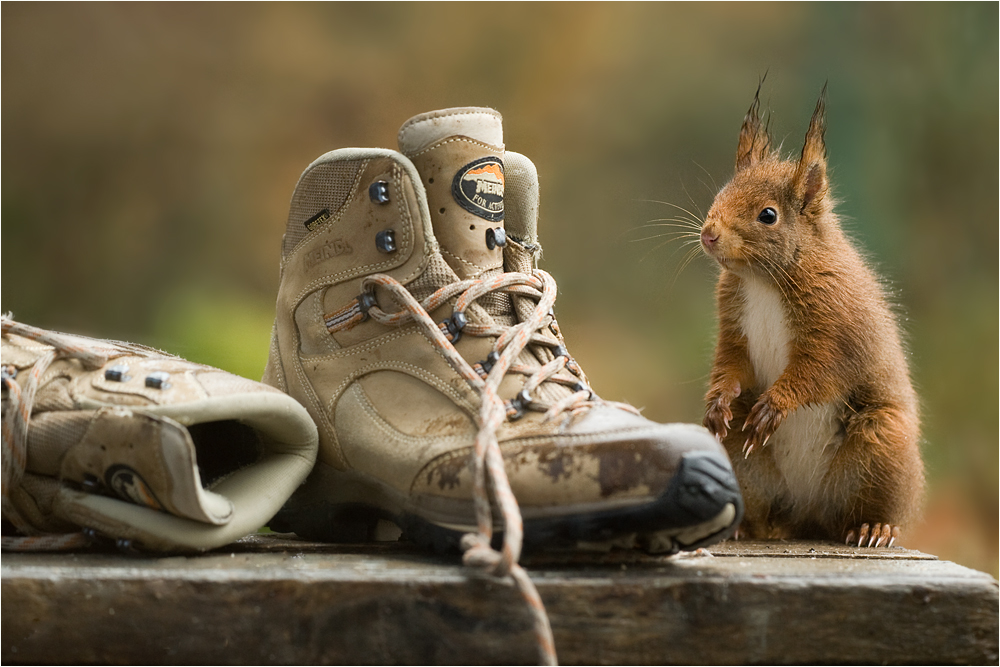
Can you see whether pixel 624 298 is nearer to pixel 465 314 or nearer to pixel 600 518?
pixel 465 314

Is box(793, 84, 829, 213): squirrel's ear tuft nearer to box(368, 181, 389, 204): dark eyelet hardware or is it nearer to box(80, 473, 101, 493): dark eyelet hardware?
box(368, 181, 389, 204): dark eyelet hardware

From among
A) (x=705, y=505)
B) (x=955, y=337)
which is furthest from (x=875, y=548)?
(x=955, y=337)

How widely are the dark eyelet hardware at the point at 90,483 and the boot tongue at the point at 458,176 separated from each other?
0.36 m

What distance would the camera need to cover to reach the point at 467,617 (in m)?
0.69

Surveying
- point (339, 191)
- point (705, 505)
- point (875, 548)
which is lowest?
point (875, 548)

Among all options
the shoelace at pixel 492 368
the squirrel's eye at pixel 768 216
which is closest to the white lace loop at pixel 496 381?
the shoelace at pixel 492 368

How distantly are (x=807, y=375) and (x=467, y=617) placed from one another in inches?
23.2

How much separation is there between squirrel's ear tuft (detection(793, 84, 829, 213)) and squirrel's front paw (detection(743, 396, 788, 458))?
0.26 metres

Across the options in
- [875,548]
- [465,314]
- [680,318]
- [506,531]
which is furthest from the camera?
[680,318]

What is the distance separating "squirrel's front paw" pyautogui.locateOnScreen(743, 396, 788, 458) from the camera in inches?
42.9

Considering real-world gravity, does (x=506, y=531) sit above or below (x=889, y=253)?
below

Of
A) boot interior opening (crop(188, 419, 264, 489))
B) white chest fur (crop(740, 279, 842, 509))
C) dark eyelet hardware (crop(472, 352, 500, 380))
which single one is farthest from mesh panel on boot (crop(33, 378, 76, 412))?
white chest fur (crop(740, 279, 842, 509))

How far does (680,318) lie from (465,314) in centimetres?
143

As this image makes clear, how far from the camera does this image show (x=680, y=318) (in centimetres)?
223
